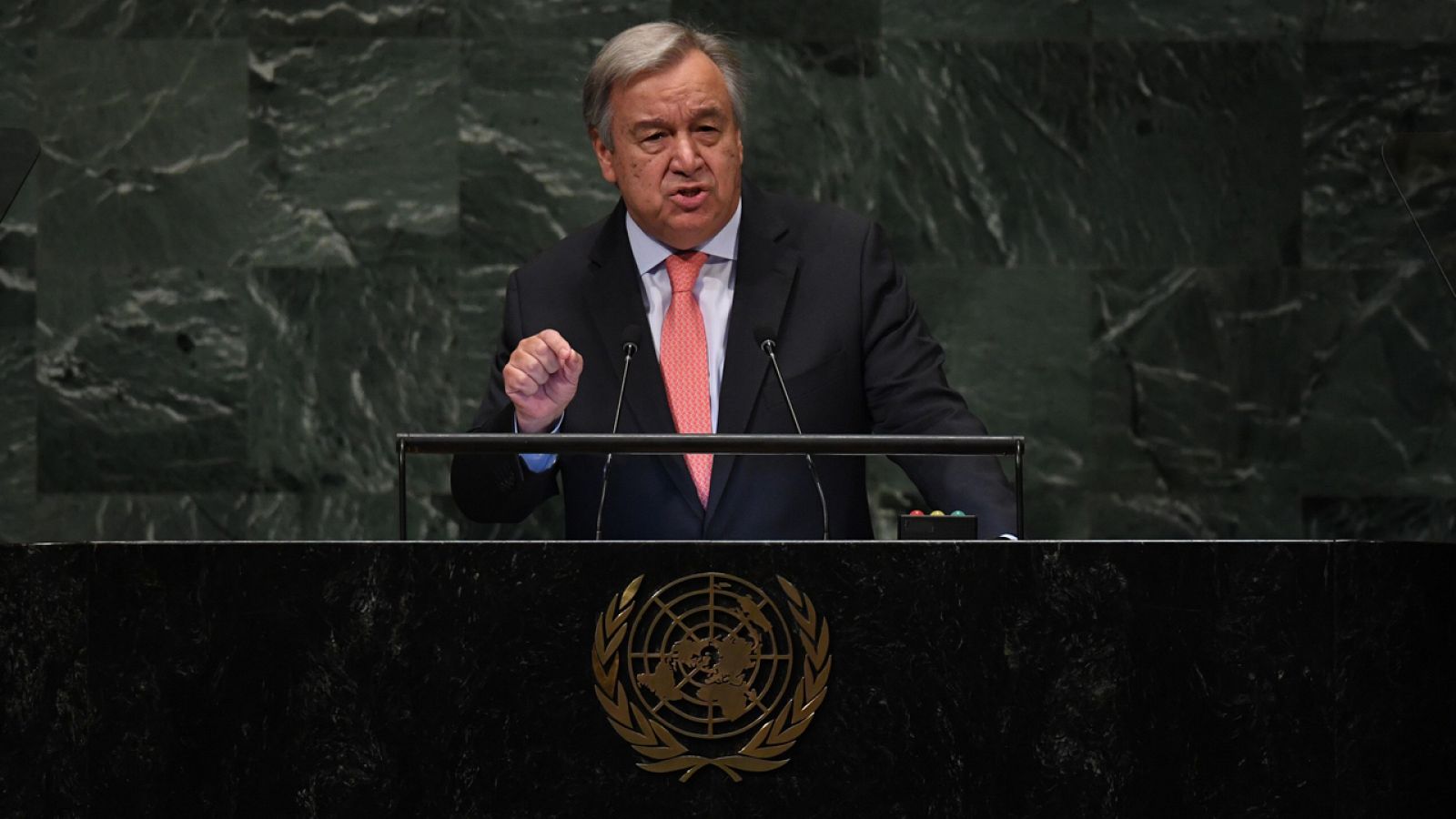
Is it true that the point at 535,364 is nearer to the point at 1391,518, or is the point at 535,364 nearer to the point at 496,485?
the point at 496,485

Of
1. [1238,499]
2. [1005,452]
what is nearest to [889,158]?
[1238,499]

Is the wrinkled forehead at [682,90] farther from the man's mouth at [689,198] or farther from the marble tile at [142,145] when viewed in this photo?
the marble tile at [142,145]

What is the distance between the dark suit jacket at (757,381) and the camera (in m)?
3.05

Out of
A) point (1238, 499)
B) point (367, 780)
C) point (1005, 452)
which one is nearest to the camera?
point (367, 780)

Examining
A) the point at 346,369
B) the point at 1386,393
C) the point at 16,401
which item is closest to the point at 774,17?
the point at 346,369

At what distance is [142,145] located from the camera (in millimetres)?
4863

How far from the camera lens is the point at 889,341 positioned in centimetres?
326

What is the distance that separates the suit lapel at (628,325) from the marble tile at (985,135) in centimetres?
165

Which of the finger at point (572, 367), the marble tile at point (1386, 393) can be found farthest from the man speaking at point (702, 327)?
the marble tile at point (1386, 393)

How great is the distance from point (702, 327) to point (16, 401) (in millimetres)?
2505

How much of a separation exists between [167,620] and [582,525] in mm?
1169

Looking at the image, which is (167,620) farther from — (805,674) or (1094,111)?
(1094,111)

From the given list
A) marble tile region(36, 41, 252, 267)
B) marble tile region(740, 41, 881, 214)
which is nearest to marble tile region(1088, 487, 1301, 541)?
marble tile region(740, 41, 881, 214)

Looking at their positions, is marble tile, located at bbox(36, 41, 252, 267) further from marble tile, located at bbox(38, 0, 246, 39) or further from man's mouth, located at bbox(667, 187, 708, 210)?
man's mouth, located at bbox(667, 187, 708, 210)
